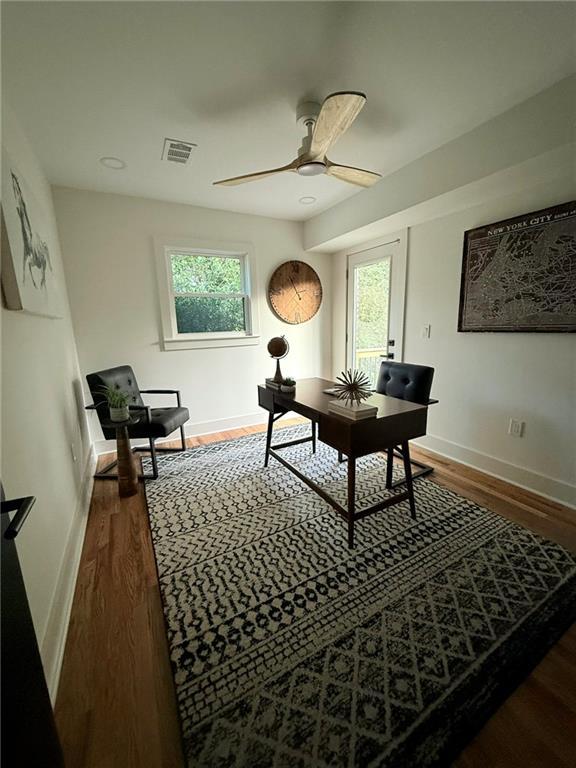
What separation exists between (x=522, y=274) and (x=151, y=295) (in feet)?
10.5

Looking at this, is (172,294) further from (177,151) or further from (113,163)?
(177,151)

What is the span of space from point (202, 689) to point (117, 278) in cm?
311

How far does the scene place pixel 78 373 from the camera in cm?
280

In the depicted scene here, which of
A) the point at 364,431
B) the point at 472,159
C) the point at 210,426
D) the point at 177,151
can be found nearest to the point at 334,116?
the point at 472,159

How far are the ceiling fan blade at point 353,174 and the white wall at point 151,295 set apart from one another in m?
1.71

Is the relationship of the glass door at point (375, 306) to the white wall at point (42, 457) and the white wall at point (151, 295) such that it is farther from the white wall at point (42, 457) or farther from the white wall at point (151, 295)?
the white wall at point (42, 457)

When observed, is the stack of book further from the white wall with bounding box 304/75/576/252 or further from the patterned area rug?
the white wall with bounding box 304/75/576/252

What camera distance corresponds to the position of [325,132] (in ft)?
4.97

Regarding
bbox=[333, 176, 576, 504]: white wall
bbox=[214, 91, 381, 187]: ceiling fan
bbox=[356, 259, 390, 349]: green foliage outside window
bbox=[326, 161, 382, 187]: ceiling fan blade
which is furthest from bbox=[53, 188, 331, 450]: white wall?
bbox=[326, 161, 382, 187]: ceiling fan blade

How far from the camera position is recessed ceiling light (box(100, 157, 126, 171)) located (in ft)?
7.29

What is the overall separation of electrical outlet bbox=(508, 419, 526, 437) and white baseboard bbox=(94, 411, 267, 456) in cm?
253

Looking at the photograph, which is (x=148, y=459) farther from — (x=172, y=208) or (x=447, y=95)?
(x=447, y=95)

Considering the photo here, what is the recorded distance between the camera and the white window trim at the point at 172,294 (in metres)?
3.10

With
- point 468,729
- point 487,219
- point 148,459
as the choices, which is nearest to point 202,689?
point 468,729
